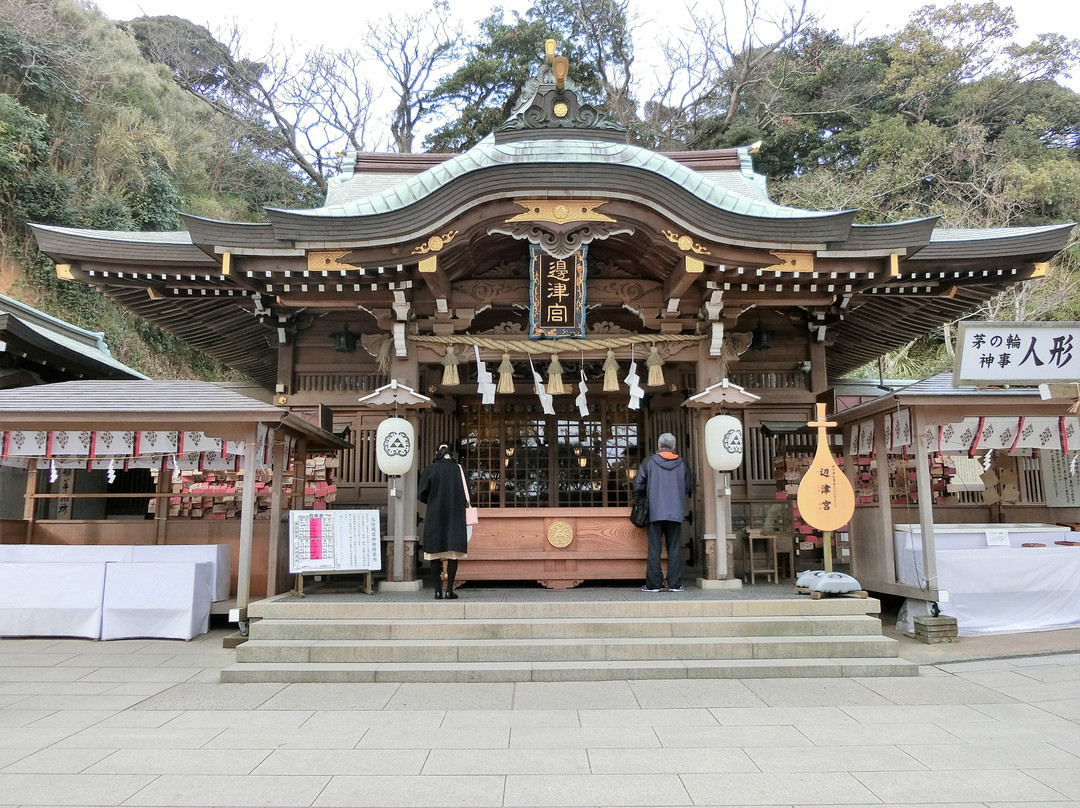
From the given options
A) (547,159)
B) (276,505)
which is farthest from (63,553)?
(547,159)

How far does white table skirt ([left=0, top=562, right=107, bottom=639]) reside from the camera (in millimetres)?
8094

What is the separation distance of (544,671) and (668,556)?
8.98 feet

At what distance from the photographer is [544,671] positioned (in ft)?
20.7

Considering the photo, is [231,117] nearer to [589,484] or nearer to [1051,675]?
[589,484]

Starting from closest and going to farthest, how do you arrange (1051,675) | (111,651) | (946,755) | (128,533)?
(946,755) < (1051,675) < (111,651) < (128,533)

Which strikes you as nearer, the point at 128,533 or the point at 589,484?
the point at 128,533

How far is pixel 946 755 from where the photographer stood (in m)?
4.43

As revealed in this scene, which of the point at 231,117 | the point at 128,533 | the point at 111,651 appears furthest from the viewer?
the point at 231,117

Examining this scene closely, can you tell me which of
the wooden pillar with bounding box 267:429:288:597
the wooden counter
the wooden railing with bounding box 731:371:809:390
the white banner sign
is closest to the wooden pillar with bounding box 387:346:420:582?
the wooden counter

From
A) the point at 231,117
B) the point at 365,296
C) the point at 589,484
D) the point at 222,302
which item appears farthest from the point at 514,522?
the point at 231,117

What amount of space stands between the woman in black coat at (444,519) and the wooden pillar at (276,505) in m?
1.85

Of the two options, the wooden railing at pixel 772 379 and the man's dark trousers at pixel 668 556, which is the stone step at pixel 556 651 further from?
the wooden railing at pixel 772 379

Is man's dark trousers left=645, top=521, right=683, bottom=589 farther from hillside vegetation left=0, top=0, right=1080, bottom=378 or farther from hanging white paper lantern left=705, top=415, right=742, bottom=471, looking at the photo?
hillside vegetation left=0, top=0, right=1080, bottom=378

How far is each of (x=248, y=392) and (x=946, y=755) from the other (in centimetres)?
1115
